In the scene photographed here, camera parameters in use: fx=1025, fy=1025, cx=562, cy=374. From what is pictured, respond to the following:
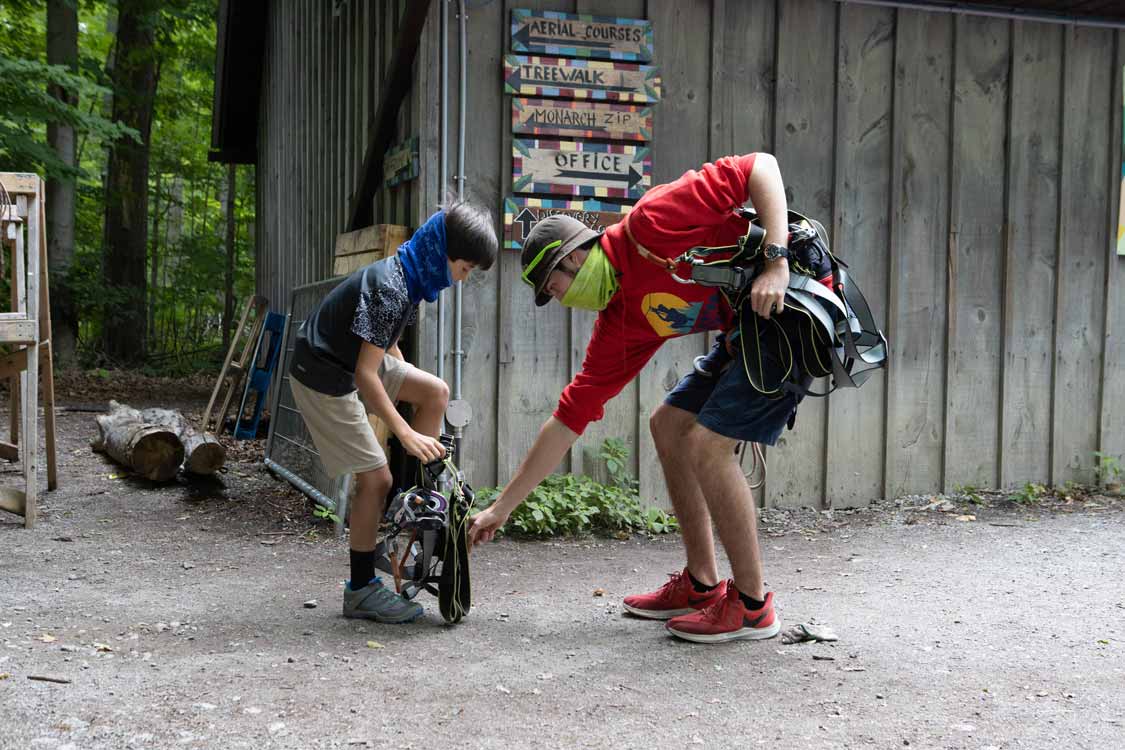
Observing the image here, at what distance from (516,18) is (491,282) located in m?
1.48

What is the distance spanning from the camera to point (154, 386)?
48.5ft

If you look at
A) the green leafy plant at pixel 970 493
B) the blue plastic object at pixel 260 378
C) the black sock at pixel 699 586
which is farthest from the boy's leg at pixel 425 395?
the blue plastic object at pixel 260 378

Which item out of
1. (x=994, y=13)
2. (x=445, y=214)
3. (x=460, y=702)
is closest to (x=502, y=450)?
(x=445, y=214)

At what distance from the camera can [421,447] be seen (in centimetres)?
362

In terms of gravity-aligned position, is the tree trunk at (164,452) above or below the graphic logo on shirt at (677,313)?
below

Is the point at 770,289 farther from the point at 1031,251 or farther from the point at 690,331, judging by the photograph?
the point at 1031,251

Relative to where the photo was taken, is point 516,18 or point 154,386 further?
point 154,386

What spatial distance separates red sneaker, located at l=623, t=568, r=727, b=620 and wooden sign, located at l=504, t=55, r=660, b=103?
303 cm

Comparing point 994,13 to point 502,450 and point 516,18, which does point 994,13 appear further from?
point 502,450

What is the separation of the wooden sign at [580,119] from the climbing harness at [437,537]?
2.62 m

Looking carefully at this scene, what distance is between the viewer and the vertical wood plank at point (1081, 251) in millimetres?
6898

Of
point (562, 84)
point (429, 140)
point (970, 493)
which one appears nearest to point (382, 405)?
point (429, 140)

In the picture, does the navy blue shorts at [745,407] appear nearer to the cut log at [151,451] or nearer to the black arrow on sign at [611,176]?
the black arrow on sign at [611,176]

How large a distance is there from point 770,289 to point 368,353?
55.7 inches
